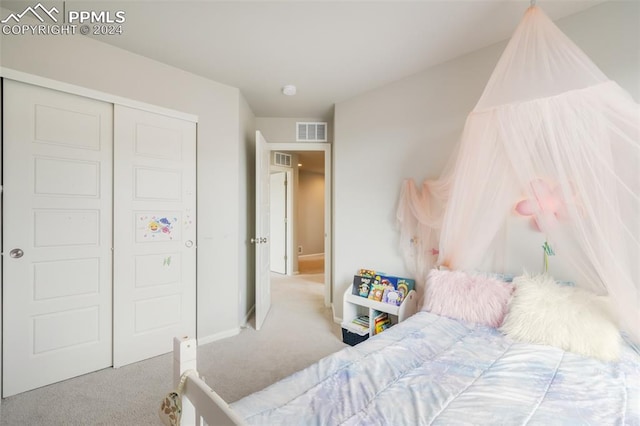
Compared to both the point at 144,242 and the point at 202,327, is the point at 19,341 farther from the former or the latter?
the point at 202,327

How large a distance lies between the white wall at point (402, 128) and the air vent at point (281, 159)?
2.09 meters

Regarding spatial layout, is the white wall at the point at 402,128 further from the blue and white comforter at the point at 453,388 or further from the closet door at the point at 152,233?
the closet door at the point at 152,233

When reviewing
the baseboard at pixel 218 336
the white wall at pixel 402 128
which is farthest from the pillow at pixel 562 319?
the baseboard at pixel 218 336

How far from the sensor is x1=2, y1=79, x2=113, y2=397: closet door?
5.90 ft

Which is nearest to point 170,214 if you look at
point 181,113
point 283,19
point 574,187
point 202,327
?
point 181,113

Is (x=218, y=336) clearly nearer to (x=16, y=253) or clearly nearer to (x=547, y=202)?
(x=16, y=253)

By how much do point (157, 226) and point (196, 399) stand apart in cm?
193

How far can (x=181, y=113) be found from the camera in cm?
249

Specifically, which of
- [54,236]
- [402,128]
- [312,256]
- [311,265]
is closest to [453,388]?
[402,128]

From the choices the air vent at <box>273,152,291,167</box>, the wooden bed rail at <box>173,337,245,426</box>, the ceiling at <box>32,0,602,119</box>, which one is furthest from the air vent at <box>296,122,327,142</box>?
the wooden bed rail at <box>173,337,245,426</box>

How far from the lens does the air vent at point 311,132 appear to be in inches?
146

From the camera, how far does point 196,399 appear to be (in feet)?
2.79

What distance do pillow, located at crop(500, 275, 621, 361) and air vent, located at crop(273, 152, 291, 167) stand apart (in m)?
4.20

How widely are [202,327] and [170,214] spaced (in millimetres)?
1149
